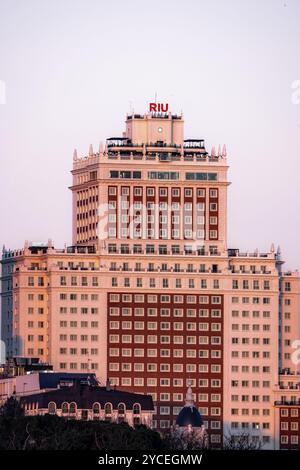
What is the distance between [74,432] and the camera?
193375mm
